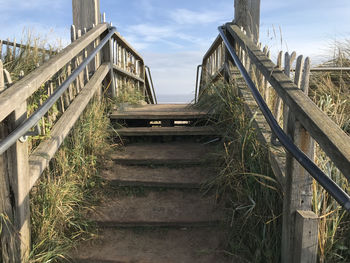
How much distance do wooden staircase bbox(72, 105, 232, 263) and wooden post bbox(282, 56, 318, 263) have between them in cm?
56

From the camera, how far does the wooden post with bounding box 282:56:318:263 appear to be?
1913 millimetres

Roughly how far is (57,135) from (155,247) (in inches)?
49.1

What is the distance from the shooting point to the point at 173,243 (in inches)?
102

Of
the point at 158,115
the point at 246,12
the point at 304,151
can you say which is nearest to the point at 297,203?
the point at 304,151

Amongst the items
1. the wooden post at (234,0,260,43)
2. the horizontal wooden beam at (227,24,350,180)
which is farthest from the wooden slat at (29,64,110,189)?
the wooden post at (234,0,260,43)

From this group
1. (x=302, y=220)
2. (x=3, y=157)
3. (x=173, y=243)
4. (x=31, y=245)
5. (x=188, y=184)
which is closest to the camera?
(x=302, y=220)

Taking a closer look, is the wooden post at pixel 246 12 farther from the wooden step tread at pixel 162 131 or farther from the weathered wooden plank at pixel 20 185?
the weathered wooden plank at pixel 20 185

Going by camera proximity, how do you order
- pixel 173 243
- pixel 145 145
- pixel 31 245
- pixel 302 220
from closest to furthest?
pixel 302 220 < pixel 31 245 < pixel 173 243 < pixel 145 145

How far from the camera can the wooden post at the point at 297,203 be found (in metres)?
1.91

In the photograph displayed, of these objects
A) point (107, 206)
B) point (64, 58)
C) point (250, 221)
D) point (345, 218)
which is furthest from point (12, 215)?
point (345, 218)

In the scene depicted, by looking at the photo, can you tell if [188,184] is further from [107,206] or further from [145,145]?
[145,145]

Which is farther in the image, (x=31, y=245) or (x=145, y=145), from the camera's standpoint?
(x=145, y=145)

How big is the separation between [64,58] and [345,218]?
8.52ft

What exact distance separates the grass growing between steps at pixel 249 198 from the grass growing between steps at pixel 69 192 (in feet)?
3.86
